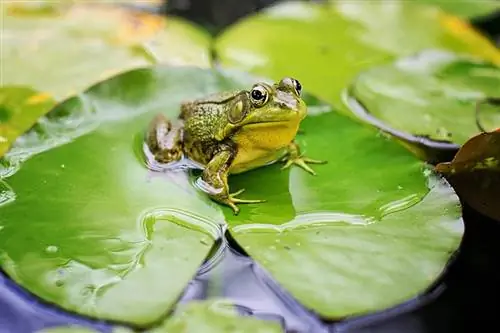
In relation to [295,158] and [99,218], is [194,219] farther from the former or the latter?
[295,158]

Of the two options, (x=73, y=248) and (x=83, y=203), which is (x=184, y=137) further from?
(x=73, y=248)

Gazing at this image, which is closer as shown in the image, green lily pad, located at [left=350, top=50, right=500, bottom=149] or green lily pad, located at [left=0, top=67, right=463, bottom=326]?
green lily pad, located at [left=0, top=67, right=463, bottom=326]

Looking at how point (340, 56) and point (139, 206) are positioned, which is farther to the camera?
point (340, 56)

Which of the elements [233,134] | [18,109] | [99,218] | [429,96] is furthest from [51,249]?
[429,96]

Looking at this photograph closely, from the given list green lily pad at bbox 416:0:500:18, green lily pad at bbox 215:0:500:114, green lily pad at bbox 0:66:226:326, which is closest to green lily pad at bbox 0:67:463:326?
green lily pad at bbox 0:66:226:326

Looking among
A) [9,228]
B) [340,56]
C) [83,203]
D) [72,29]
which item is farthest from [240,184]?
[72,29]

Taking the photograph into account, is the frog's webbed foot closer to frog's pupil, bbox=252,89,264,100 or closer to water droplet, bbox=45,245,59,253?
frog's pupil, bbox=252,89,264,100

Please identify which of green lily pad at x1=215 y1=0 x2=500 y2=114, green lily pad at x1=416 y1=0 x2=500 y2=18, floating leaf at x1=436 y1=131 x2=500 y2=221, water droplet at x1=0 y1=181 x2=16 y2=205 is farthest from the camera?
green lily pad at x1=416 y1=0 x2=500 y2=18
